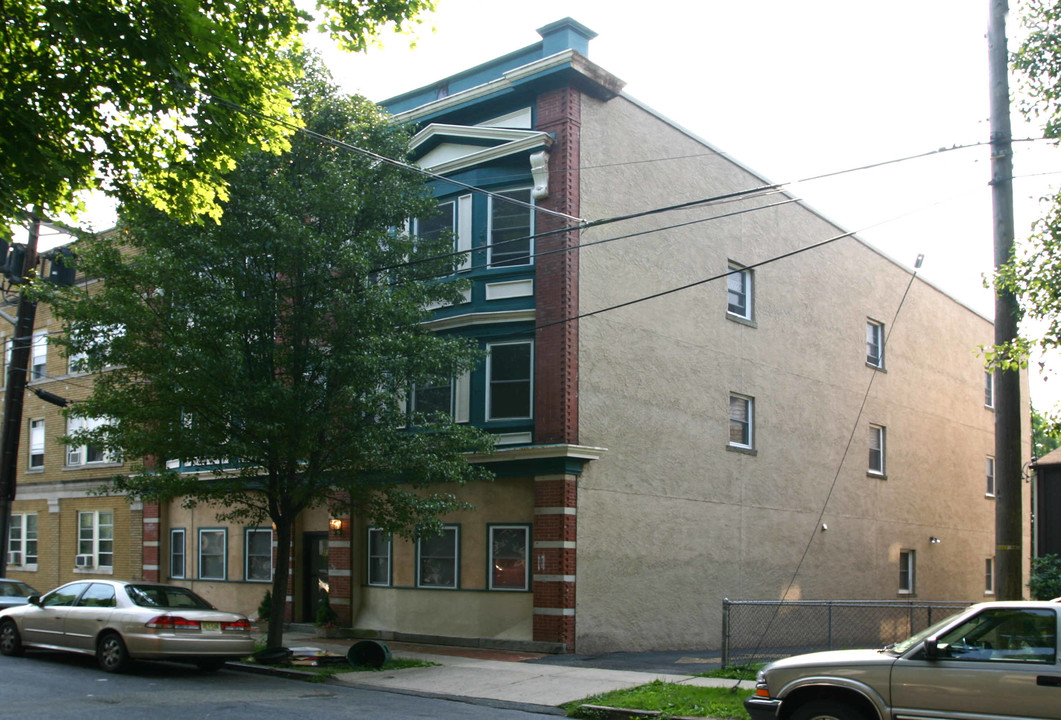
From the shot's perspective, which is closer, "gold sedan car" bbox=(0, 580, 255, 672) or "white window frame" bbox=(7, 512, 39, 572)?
"gold sedan car" bbox=(0, 580, 255, 672)

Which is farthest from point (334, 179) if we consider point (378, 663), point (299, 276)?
point (378, 663)

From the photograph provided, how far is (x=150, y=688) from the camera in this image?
1358 centimetres

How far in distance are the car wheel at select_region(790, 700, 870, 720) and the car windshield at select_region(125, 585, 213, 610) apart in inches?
400

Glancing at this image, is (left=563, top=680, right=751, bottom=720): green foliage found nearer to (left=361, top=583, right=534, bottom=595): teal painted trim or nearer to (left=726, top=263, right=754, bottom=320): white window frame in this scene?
(left=361, top=583, right=534, bottom=595): teal painted trim

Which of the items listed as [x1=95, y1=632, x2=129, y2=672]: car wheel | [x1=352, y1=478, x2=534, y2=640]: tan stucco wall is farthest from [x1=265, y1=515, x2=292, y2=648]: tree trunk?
[x1=352, y1=478, x2=534, y2=640]: tan stucco wall

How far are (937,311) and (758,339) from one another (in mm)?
11266

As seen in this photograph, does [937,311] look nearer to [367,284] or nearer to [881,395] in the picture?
[881,395]

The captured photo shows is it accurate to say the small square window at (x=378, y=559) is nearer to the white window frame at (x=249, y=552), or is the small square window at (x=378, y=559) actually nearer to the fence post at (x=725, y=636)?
the white window frame at (x=249, y=552)

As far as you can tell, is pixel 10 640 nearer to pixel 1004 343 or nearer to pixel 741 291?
pixel 1004 343

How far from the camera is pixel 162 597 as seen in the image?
15.7 meters

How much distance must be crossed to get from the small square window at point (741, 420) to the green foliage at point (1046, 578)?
256 inches

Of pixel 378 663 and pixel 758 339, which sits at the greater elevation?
pixel 758 339

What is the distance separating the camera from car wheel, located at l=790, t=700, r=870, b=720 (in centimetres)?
874

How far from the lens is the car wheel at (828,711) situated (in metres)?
8.74
